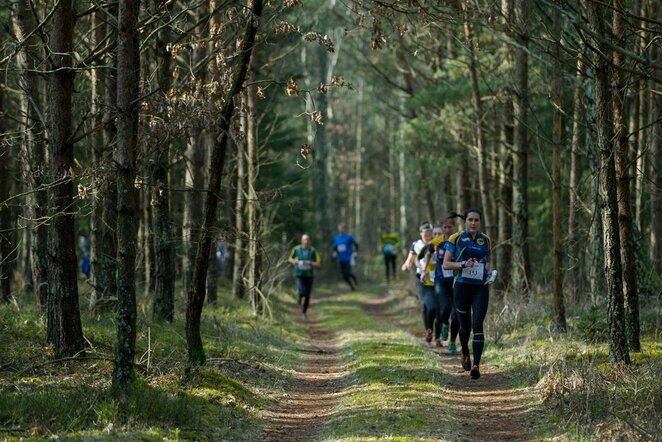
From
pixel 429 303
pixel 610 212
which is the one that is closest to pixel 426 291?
pixel 429 303

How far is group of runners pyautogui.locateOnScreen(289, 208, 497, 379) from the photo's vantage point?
11.4 meters

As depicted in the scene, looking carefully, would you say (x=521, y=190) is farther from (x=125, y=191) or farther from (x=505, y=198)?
(x=125, y=191)

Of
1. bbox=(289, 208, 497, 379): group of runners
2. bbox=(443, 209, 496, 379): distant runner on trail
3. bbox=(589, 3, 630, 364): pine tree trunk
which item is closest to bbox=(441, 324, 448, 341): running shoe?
bbox=(289, 208, 497, 379): group of runners

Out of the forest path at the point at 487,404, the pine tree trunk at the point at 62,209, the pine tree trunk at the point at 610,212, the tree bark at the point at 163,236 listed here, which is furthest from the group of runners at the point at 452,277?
the pine tree trunk at the point at 62,209

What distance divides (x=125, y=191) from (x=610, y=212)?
556 cm

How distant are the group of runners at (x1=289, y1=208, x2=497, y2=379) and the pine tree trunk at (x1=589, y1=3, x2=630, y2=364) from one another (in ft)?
5.12

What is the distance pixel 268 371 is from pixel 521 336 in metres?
4.79

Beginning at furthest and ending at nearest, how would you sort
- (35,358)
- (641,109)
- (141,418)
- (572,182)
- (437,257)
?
(641,109)
(572,182)
(437,257)
(35,358)
(141,418)

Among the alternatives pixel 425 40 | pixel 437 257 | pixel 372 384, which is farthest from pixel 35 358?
pixel 425 40

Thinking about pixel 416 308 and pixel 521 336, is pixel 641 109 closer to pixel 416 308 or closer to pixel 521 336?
pixel 521 336

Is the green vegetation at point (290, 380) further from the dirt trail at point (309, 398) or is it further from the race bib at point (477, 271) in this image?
the race bib at point (477, 271)

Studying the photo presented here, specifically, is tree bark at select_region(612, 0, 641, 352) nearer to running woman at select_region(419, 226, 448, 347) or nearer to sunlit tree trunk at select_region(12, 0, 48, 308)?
running woman at select_region(419, 226, 448, 347)

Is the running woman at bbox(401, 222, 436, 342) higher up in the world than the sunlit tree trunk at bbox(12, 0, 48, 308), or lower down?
lower down

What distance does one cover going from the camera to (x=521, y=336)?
48.2 ft
